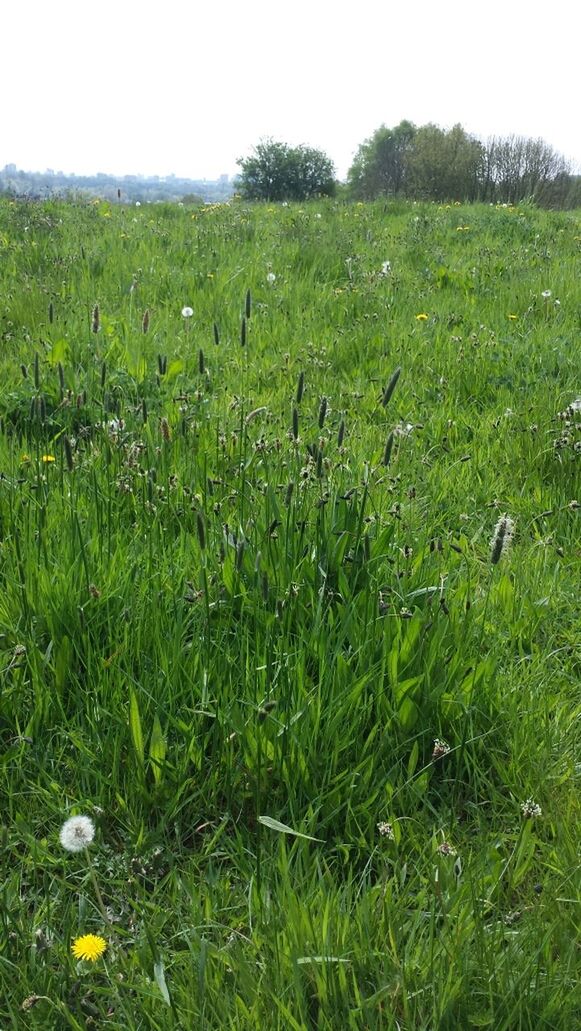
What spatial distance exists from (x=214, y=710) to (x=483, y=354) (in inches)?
142

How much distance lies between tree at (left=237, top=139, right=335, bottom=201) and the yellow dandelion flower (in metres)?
41.3

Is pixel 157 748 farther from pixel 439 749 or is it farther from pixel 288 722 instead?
pixel 439 749

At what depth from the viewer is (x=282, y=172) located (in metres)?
43.2

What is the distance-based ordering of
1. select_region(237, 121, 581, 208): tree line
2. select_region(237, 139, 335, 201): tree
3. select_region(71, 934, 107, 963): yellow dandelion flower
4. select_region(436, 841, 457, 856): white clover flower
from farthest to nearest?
select_region(237, 139, 335, 201): tree < select_region(237, 121, 581, 208): tree line < select_region(436, 841, 457, 856): white clover flower < select_region(71, 934, 107, 963): yellow dandelion flower

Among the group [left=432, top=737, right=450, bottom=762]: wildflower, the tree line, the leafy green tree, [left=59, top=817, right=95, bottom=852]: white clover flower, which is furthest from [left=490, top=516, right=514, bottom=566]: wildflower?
the leafy green tree

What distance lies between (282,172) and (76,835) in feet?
153

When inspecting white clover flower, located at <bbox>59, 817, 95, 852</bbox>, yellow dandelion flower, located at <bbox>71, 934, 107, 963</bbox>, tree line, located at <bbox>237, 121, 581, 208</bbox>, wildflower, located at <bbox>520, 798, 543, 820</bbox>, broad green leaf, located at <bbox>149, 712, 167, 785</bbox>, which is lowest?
yellow dandelion flower, located at <bbox>71, 934, 107, 963</bbox>

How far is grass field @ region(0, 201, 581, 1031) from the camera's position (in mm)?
1265

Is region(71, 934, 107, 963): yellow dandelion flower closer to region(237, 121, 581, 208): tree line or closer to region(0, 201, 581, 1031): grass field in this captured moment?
region(0, 201, 581, 1031): grass field

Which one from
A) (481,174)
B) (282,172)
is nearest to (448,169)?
(481,174)

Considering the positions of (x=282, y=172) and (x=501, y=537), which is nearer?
(x=501, y=537)

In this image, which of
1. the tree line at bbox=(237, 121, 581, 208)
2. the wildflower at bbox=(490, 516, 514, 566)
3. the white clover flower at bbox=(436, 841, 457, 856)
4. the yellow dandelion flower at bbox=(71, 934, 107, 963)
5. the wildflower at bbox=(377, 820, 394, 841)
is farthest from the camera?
the tree line at bbox=(237, 121, 581, 208)

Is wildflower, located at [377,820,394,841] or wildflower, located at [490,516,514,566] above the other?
wildflower, located at [490,516,514,566]

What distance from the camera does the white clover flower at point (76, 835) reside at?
1.31m
